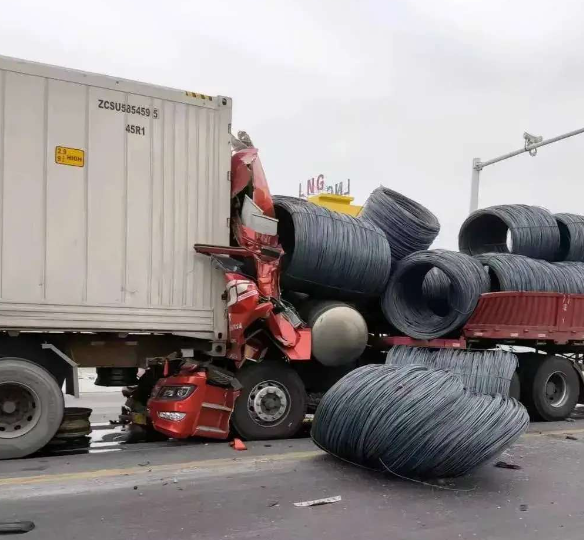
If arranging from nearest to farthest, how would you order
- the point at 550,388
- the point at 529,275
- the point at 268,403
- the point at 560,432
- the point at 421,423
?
the point at 421,423, the point at 268,403, the point at 560,432, the point at 529,275, the point at 550,388

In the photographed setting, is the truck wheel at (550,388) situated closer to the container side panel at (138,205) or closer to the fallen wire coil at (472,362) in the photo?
the fallen wire coil at (472,362)

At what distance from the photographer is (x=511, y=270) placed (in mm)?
8758

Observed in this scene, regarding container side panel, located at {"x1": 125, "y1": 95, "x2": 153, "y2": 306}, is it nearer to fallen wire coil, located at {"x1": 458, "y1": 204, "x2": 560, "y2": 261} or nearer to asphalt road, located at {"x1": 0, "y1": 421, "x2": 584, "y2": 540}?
asphalt road, located at {"x1": 0, "y1": 421, "x2": 584, "y2": 540}

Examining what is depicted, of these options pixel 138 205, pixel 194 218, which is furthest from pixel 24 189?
pixel 194 218

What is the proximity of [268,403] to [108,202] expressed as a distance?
2749 millimetres

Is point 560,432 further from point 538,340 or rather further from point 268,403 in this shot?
point 268,403

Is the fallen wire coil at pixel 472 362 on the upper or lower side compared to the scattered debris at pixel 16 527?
upper

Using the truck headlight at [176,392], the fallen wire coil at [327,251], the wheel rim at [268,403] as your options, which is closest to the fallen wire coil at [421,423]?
the wheel rim at [268,403]

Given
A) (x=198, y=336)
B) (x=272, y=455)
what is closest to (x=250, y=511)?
(x=272, y=455)

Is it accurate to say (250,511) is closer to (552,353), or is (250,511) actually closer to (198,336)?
(198,336)

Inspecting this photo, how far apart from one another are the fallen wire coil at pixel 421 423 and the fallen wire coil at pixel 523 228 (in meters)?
4.52

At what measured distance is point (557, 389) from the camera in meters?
9.49

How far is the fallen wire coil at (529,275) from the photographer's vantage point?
28.5 feet

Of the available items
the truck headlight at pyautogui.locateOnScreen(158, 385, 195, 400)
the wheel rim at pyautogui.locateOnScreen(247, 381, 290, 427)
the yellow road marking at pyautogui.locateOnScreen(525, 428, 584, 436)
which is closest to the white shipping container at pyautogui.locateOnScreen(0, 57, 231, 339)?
the truck headlight at pyautogui.locateOnScreen(158, 385, 195, 400)
